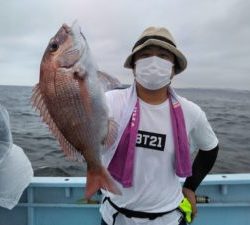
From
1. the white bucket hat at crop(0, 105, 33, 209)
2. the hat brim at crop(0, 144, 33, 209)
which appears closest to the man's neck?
the white bucket hat at crop(0, 105, 33, 209)

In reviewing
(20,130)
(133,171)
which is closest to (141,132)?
(133,171)

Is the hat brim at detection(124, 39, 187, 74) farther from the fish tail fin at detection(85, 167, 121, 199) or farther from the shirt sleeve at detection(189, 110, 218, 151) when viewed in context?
the fish tail fin at detection(85, 167, 121, 199)

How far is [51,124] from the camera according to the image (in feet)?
6.57

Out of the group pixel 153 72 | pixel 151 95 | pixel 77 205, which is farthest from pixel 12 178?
pixel 153 72

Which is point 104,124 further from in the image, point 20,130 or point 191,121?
point 20,130

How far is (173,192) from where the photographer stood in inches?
103

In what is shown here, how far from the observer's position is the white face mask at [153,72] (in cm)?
242

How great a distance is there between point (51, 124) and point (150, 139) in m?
0.72

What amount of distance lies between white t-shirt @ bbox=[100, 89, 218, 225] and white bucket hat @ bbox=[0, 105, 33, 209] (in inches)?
55.8

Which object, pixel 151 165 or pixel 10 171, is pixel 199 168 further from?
pixel 10 171

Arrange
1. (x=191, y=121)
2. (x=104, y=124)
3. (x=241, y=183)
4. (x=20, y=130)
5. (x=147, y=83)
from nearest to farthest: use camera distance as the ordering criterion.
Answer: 1. (x=104, y=124)
2. (x=147, y=83)
3. (x=191, y=121)
4. (x=241, y=183)
5. (x=20, y=130)

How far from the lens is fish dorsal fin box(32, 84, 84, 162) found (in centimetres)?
193

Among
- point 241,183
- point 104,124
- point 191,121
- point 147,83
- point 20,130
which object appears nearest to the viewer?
point 104,124

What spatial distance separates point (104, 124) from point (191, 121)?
2.71ft
